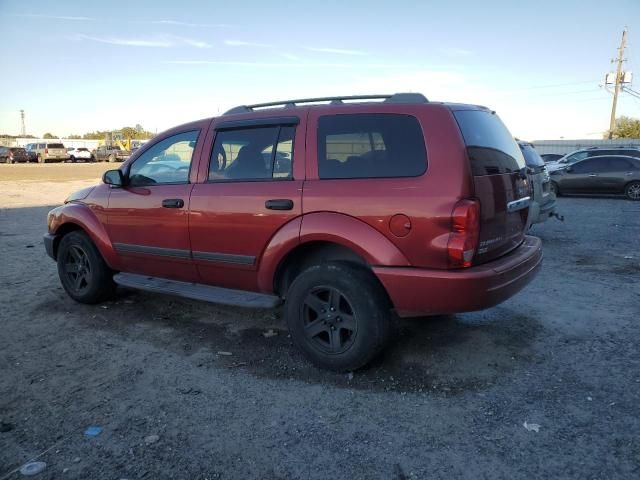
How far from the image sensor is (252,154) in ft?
13.5

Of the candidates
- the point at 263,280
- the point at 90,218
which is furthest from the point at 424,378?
the point at 90,218

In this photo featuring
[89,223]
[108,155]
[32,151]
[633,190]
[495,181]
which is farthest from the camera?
[108,155]

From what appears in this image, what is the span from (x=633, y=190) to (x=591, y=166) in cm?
141

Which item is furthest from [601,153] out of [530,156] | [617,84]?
[617,84]

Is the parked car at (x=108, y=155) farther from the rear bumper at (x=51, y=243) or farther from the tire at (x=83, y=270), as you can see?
the tire at (x=83, y=270)

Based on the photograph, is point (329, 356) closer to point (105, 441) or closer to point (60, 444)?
point (105, 441)

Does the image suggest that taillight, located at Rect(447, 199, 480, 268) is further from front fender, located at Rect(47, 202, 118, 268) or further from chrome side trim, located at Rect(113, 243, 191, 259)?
front fender, located at Rect(47, 202, 118, 268)

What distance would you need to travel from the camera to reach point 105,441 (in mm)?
2869

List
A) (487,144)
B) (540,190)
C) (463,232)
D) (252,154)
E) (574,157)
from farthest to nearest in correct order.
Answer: (574,157), (540,190), (252,154), (487,144), (463,232)

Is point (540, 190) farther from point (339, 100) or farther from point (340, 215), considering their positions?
point (340, 215)

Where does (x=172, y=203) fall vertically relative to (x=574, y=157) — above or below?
below

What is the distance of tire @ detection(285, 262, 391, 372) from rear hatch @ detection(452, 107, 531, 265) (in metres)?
0.76

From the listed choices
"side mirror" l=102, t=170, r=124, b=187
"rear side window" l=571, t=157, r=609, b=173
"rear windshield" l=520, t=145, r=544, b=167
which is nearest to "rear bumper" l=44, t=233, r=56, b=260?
"side mirror" l=102, t=170, r=124, b=187

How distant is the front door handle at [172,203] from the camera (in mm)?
4352
